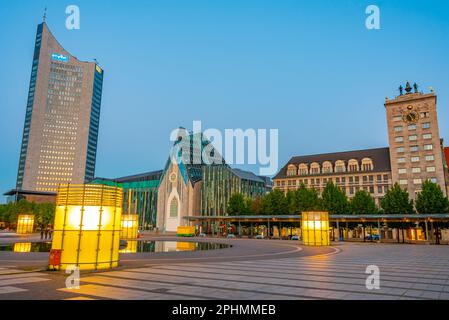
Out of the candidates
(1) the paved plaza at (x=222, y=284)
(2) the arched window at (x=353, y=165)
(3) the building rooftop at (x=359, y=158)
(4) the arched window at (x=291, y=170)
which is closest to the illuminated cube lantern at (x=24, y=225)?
(1) the paved plaza at (x=222, y=284)

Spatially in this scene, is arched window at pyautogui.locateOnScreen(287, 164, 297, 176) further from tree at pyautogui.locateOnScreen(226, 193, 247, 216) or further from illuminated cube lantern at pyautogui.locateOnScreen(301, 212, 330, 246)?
illuminated cube lantern at pyautogui.locateOnScreen(301, 212, 330, 246)

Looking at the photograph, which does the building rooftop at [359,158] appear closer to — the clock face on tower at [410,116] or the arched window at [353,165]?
the arched window at [353,165]

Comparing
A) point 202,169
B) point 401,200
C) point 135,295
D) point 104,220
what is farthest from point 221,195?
point 135,295

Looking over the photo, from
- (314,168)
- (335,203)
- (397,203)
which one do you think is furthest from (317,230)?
(314,168)

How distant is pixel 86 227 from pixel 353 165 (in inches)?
3566

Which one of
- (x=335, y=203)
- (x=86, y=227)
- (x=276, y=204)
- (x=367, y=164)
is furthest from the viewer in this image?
(x=367, y=164)

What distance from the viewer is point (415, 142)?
87.1 meters

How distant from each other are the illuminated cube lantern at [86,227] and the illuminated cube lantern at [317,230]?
30.3 meters

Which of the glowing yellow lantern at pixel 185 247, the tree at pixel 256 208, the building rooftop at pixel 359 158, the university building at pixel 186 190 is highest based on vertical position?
the building rooftop at pixel 359 158

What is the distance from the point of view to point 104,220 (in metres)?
18.6

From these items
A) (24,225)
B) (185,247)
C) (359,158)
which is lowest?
(185,247)

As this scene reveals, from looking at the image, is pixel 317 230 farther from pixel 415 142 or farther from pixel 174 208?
pixel 174 208

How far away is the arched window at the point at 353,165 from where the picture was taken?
95.1 meters
